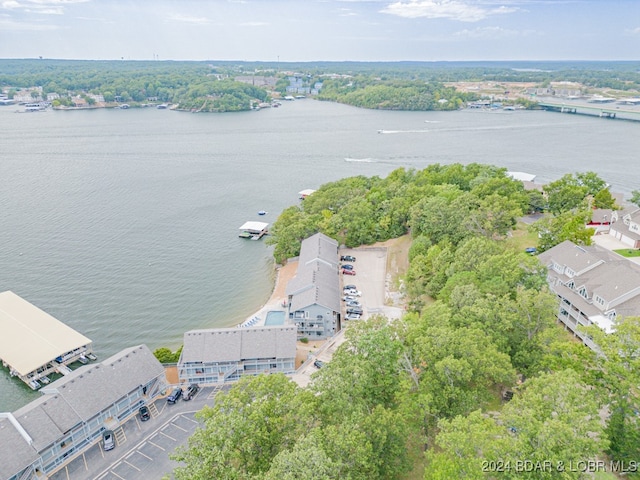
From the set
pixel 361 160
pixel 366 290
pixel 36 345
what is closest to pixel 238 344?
pixel 366 290

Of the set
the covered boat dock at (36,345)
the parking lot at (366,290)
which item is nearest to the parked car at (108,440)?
the covered boat dock at (36,345)

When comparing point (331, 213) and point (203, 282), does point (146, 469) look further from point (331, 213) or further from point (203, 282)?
point (331, 213)

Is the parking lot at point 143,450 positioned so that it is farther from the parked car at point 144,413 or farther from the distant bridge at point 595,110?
the distant bridge at point 595,110

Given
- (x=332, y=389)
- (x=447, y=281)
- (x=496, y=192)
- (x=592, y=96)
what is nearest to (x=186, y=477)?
(x=332, y=389)

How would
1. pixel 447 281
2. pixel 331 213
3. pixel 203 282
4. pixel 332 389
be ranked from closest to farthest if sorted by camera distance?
pixel 332 389
pixel 447 281
pixel 203 282
pixel 331 213

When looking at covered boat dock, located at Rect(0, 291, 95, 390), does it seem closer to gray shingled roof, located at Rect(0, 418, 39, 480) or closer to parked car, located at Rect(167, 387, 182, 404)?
gray shingled roof, located at Rect(0, 418, 39, 480)

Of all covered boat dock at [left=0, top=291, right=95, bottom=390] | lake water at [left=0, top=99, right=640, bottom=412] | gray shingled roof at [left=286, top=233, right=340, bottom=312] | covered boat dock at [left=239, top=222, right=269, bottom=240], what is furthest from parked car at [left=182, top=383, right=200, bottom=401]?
covered boat dock at [left=239, top=222, right=269, bottom=240]
